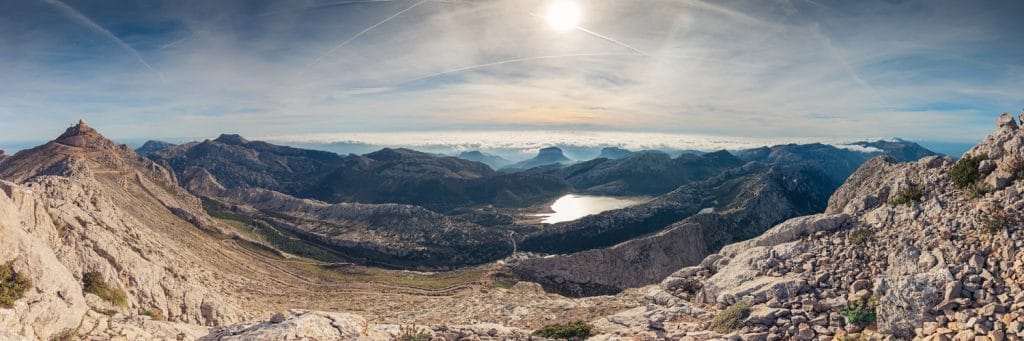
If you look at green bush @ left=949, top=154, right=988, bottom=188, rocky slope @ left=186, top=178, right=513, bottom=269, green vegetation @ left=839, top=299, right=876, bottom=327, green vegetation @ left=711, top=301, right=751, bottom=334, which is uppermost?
green bush @ left=949, top=154, right=988, bottom=188

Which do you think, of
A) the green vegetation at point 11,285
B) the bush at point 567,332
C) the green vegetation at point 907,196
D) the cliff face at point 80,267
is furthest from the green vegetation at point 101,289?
the green vegetation at point 907,196

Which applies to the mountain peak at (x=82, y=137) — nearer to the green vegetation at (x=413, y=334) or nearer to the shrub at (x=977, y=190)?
the green vegetation at (x=413, y=334)

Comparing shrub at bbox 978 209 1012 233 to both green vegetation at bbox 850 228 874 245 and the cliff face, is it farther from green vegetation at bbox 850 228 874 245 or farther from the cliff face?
the cliff face

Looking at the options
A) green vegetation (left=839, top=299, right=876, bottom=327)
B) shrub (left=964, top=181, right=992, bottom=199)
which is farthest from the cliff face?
shrub (left=964, top=181, right=992, bottom=199)

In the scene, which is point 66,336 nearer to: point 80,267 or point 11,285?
point 11,285

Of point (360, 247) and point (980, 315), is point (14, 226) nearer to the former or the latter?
point (980, 315)

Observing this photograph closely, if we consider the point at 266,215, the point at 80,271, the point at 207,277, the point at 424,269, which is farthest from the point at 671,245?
the point at 266,215
